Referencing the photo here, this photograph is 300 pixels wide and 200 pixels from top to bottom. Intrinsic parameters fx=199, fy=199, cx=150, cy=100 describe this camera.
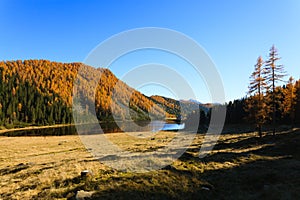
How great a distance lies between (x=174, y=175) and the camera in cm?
1316

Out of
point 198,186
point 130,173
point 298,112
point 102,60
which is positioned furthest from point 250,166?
point 298,112

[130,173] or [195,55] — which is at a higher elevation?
[195,55]

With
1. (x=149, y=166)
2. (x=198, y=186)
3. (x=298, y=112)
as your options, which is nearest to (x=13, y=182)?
(x=149, y=166)

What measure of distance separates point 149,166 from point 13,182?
9729 millimetres

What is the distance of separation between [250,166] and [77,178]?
1432 centimetres

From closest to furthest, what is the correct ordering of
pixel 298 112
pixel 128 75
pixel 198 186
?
pixel 198 186 → pixel 128 75 → pixel 298 112

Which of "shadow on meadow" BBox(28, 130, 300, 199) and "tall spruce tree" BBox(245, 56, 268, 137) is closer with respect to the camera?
"shadow on meadow" BBox(28, 130, 300, 199)

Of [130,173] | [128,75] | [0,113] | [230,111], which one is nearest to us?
[130,173]

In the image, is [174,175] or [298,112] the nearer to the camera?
[174,175]

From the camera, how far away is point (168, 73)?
29812mm

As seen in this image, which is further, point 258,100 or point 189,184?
point 258,100

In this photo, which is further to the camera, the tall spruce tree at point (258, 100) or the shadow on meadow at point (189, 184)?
the tall spruce tree at point (258, 100)

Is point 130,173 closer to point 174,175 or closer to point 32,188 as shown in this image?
point 174,175

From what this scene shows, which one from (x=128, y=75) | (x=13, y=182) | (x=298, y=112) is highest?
(x=128, y=75)
